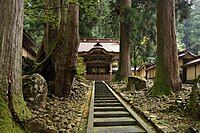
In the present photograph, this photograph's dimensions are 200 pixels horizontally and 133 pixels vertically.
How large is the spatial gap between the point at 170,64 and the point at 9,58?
23.1ft

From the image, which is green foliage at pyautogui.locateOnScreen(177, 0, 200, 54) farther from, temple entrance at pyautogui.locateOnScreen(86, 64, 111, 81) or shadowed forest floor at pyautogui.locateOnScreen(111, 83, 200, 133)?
shadowed forest floor at pyautogui.locateOnScreen(111, 83, 200, 133)

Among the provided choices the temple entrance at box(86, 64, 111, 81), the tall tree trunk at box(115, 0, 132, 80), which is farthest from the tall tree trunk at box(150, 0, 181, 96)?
the temple entrance at box(86, 64, 111, 81)

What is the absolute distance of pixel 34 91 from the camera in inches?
264

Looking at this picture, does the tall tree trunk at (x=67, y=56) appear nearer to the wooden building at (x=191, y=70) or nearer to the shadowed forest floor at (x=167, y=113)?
the shadowed forest floor at (x=167, y=113)

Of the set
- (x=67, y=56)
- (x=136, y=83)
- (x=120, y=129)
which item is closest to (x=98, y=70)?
(x=136, y=83)

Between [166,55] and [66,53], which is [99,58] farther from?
[66,53]

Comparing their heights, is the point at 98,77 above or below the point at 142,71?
below

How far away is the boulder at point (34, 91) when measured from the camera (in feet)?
21.5

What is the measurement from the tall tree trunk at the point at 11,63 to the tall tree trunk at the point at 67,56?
13.0 feet

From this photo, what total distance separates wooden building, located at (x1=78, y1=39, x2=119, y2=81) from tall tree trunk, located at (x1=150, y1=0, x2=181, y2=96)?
1838 centimetres

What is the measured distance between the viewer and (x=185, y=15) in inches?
669

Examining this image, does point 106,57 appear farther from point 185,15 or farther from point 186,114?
point 186,114

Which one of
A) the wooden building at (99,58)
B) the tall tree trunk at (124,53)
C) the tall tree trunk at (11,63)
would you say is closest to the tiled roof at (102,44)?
the wooden building at (99,58)

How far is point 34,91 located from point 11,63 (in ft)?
6.30
